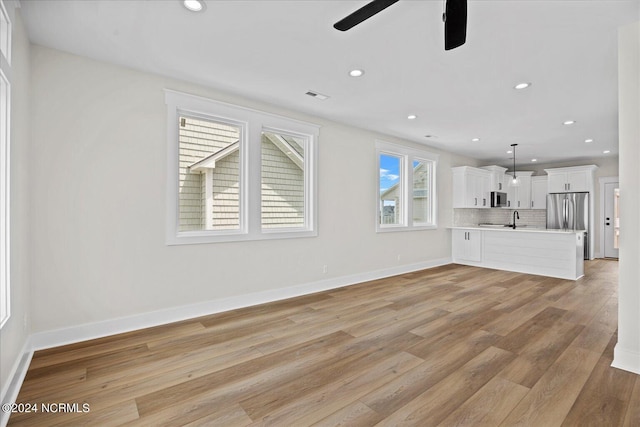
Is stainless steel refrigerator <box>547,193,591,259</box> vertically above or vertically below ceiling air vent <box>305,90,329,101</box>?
below

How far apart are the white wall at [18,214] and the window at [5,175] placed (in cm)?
7

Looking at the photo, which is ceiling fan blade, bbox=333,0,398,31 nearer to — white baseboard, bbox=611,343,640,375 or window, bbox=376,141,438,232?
white baseboard, bbox=611,343,640,375

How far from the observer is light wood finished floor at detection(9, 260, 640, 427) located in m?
1.87

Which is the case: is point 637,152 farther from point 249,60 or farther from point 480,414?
point 249,60

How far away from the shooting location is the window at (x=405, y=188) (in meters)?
5.90

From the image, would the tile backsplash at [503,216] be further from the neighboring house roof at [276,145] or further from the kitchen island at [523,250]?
the neighboring house roof at [276,145]

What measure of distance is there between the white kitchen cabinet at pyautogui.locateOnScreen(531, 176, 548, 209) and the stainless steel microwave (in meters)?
0.91

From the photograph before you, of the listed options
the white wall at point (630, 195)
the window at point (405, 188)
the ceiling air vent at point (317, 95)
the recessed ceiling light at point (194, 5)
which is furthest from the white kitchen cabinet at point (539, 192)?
the recessed ceiling light at point (194, 5)

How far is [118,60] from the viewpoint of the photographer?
3.00 m

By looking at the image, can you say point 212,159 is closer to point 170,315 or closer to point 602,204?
point 170,315

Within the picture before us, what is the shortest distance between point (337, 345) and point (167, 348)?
4.93 feet

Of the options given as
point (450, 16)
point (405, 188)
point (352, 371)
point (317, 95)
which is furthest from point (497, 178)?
point (450, 16)

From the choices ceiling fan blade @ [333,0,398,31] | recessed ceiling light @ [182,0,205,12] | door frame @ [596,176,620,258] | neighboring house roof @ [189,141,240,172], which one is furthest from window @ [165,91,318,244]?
door frame @ [596,176,620,258]

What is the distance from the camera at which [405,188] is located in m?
6.27
